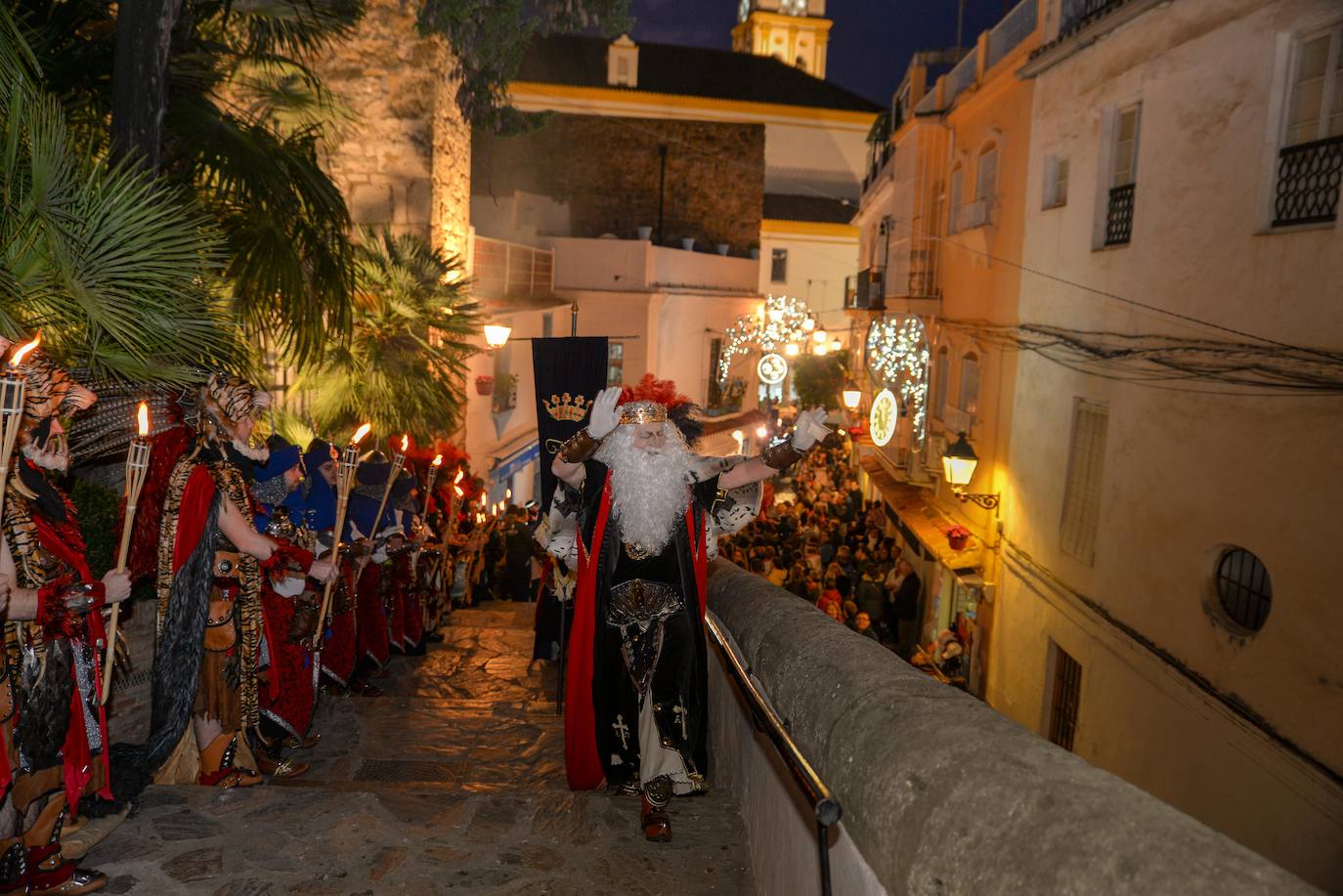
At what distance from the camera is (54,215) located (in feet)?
16.9

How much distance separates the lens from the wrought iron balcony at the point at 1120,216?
11.3 meters

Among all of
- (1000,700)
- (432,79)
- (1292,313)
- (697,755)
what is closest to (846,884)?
(697,755)

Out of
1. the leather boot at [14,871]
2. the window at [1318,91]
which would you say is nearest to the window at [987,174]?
the window at [1318,91]

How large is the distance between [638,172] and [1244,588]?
27.1 meters

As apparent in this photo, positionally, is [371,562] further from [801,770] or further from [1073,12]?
[1073,12]

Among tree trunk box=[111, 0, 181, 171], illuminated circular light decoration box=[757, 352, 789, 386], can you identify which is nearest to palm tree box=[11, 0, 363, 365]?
tree trunk box=[111, 0, 181, 171]

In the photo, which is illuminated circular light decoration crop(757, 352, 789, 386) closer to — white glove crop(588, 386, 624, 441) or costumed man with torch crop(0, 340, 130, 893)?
white glove crop(588, 386, 624, 441)

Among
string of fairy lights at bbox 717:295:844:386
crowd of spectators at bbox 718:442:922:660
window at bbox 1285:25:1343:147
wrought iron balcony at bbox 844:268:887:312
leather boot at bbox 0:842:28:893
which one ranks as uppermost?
window at bbox 1285:25:1343:147

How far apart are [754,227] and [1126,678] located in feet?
84.8

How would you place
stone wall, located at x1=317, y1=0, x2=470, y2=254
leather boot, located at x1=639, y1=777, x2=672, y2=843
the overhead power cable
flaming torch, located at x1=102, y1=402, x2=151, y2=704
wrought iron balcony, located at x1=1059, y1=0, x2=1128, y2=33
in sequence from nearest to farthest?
flaming torch, located at x1=102, y1=402, x2=151, y2=704, leather boot, located at x1=639, y1=777, x2=672, y2=843, the overhead power cable, wrought iron balcony, located at x1=1059, y1=0, x2=1128, y2=33, stone wall, located at x1=317, y1=0, x2=470, y2=254

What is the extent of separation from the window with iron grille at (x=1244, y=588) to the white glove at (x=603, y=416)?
567 centimetres

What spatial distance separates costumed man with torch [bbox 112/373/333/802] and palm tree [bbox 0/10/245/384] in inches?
20.2

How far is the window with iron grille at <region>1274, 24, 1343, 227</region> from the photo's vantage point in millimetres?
7980

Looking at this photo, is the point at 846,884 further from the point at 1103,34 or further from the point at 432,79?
the point at 432,79
